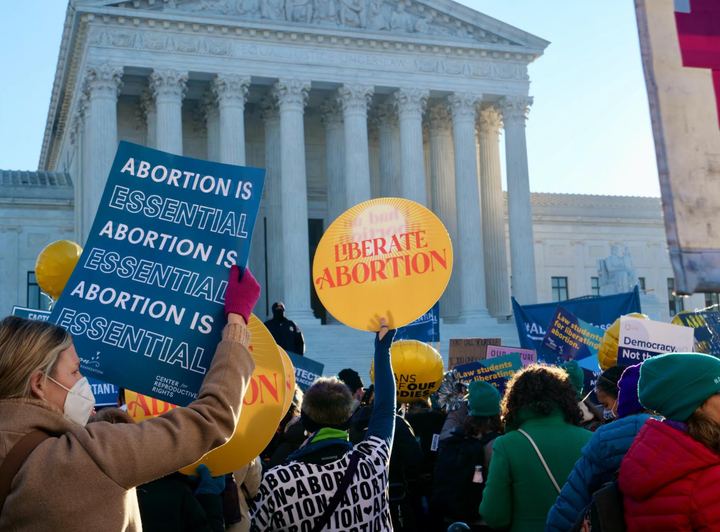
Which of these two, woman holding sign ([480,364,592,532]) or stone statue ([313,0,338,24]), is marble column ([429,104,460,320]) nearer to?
stone statue ([313,0,338,24])

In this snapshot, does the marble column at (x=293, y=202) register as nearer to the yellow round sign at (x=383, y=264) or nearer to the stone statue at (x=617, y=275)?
the stone statue at (x=617, y=275)

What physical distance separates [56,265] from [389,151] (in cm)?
3639

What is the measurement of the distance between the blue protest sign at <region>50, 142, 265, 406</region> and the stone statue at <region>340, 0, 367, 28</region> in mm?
38104

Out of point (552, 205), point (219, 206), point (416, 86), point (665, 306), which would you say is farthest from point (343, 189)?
point (219, 206)

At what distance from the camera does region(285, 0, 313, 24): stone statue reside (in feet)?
136

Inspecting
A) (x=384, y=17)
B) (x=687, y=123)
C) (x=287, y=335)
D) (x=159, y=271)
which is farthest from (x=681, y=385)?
(x=384, y=17)

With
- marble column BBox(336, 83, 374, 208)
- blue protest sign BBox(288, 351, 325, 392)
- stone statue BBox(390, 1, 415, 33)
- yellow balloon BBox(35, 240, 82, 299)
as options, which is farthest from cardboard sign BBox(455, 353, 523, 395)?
stone statue BBox(390, 1, 415, 33)

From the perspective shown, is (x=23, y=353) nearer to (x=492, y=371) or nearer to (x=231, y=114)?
(x=492, y=371)

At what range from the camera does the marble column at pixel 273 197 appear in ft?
141

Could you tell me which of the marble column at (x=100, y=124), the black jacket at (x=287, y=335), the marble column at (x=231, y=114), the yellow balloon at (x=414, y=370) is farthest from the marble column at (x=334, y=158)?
the yellow balloon at (x=414, y=370)

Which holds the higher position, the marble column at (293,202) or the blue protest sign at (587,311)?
the marble column at (293,202)

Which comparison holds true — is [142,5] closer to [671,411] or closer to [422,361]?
[422,361]

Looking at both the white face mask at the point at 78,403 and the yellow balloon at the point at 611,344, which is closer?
the white face mask at the point at 78,403

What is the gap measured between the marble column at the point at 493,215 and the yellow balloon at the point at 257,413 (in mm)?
39448
